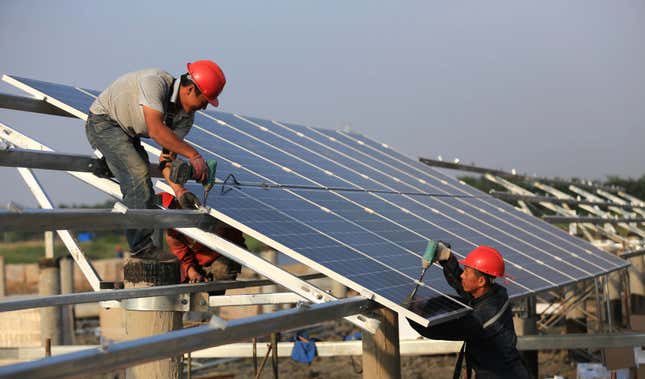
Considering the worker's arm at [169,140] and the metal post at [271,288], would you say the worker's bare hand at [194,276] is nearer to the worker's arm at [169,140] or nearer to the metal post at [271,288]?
the worker's arm at [169,140]

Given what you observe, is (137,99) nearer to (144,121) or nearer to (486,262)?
(144,121)

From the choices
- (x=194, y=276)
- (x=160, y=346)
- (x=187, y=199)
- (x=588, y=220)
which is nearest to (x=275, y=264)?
(x=194, y=276)

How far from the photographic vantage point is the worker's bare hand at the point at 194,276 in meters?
8.41

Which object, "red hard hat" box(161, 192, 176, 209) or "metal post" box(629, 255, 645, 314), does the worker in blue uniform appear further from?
"metal post" box(629, 255, 645, 314)

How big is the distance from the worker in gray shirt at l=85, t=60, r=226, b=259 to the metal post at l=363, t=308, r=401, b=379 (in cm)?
217

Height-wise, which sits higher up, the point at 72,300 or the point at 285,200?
the point at 285,200

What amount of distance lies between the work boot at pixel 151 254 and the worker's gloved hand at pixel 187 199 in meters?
0.69

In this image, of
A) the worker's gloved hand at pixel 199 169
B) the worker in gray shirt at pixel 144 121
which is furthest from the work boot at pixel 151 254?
the worker's gloved hand at pixel 199 169

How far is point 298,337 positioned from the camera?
45.1ft

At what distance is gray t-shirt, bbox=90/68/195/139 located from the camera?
→ 7.25 metres

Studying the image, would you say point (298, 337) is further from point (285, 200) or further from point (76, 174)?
point (76, 174)

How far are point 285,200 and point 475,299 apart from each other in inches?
80.2

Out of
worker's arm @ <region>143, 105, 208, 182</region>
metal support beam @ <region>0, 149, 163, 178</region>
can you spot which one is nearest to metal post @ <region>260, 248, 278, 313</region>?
metal support beam @ <region>0, 149, 163, 178</region>

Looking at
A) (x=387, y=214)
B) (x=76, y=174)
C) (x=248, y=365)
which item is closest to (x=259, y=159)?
(x=387, y=214)
